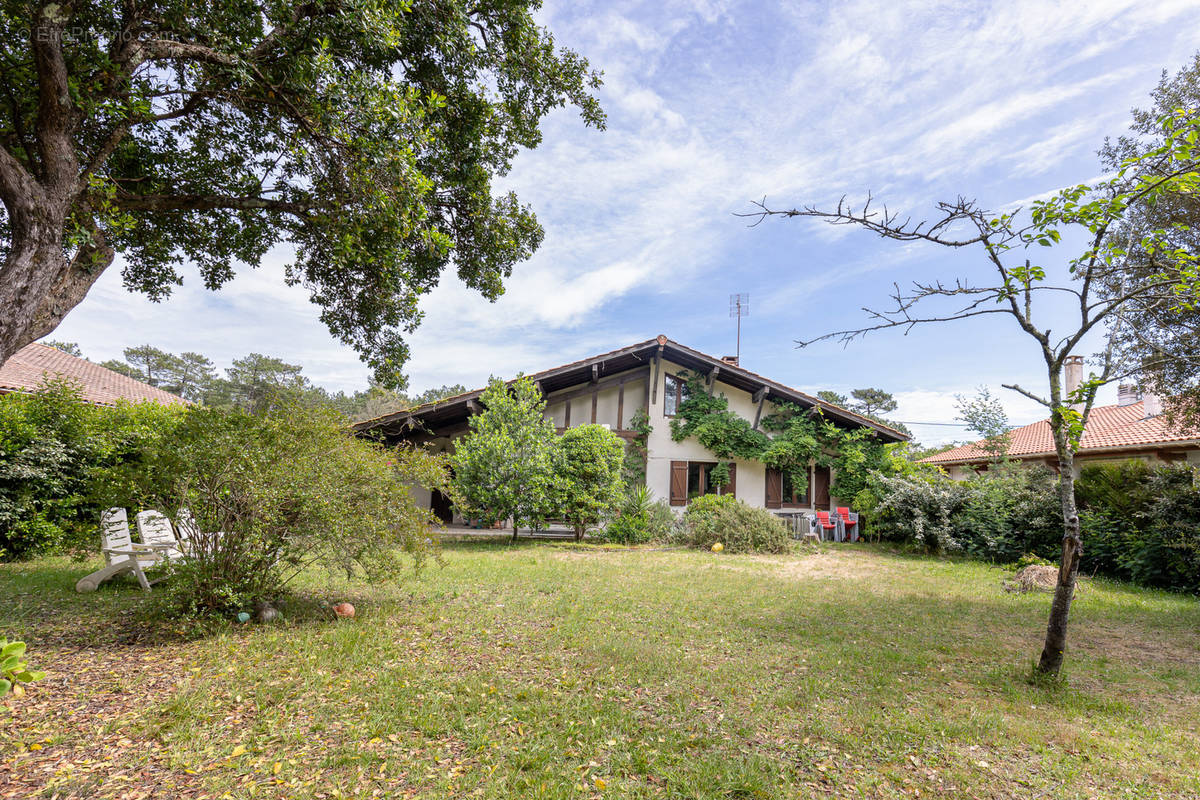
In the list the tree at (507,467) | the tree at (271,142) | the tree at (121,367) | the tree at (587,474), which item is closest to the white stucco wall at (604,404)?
the tree at (587,474)

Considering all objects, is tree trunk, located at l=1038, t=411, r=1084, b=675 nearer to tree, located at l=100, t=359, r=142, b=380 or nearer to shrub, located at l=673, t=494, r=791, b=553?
shrub, located at l=673, t=494, r=791, b=553

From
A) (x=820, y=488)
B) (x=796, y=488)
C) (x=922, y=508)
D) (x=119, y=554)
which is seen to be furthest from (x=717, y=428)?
(x=119, y=554)

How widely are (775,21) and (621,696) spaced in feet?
26.7

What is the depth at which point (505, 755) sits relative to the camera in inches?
114

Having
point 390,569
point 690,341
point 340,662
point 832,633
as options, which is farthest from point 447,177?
point 690,341

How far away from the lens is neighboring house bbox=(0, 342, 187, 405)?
432 inches

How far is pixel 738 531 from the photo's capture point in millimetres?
11898

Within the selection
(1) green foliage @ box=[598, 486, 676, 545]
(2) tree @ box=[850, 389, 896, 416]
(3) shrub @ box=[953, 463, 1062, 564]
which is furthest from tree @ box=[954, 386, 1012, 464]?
(2) tree @ box=[850, 389, 896, 416]

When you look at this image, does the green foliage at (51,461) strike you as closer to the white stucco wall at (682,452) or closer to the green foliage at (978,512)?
the white stucco wall at (682,452)

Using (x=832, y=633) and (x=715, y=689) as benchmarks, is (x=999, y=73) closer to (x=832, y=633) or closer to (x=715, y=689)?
(x=832, y=633)

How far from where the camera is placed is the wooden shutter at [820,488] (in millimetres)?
16219

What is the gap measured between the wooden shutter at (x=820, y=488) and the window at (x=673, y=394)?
477cm

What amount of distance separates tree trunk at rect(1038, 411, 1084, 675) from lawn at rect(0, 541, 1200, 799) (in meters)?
0.25

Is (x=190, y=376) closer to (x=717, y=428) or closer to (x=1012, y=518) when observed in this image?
(x=717, y=428)
